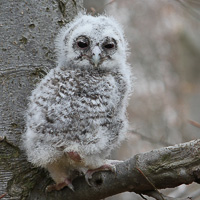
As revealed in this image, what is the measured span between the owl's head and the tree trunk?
8 cm

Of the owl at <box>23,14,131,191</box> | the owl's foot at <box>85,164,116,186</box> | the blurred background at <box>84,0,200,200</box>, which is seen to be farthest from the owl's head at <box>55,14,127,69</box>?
the blurred background at <box>84,0,200,200</box>

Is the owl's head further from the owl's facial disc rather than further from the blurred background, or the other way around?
the blurred background

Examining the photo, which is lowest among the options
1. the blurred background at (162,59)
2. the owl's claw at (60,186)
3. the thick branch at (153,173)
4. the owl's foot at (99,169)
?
the blurred background at (162,59)

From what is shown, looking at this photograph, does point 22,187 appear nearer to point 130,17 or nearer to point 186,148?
point 186,148

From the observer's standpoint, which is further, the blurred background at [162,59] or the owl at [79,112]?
the blurred background at [162,59]

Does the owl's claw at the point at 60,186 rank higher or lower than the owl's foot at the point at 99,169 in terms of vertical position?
lower

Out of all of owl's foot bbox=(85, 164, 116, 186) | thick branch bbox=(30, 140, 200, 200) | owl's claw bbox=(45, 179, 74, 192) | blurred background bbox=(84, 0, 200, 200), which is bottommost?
blurred background bbox=(84, 0, 200, 200)

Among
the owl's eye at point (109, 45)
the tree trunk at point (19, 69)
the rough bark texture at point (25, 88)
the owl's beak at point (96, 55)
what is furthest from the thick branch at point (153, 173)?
the owl's eye at point (109, 45)

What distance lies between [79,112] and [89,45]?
49 cm

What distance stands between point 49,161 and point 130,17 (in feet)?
27.8

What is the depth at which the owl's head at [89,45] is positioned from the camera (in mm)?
2189

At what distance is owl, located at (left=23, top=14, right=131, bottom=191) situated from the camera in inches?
75.8

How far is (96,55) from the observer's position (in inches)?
85.9

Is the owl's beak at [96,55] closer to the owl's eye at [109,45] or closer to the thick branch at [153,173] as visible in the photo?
the owl's eye at [109,45]
